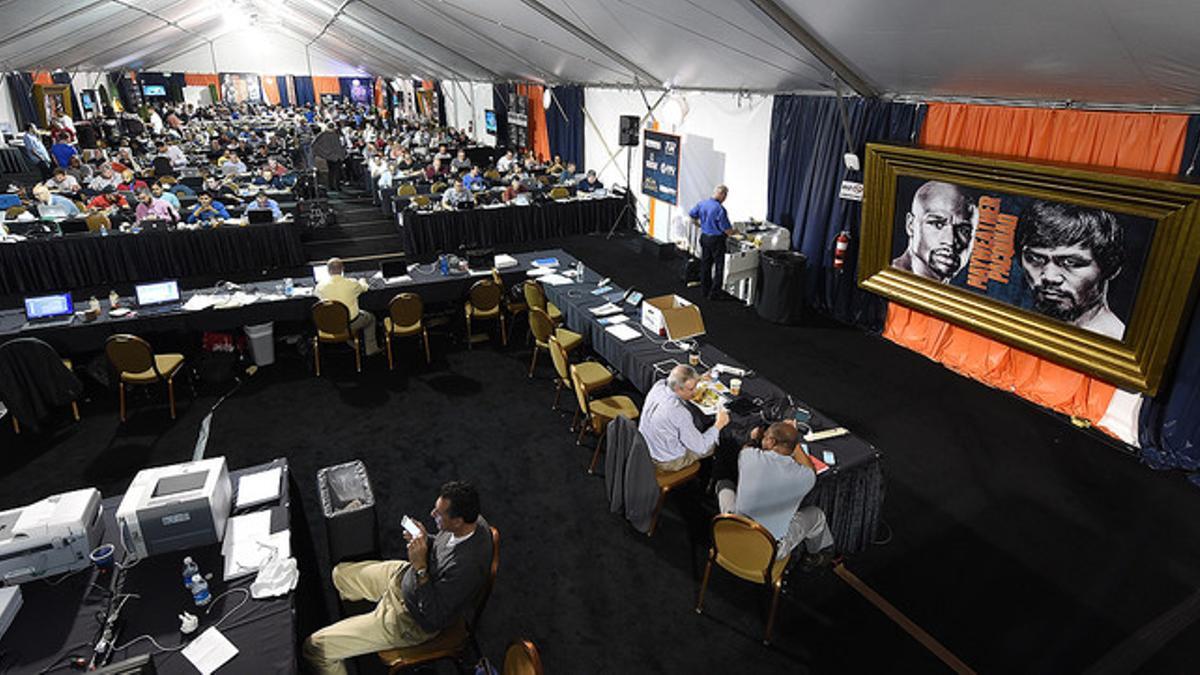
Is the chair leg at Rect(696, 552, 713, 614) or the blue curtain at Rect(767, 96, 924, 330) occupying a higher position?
the blue curtain at Rect(767, 96, 924, 330)

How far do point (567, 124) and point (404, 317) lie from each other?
10512mm

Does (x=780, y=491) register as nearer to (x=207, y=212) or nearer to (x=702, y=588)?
(x=702, y=588)

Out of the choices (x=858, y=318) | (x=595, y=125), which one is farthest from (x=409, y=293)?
(x=595, y=125)

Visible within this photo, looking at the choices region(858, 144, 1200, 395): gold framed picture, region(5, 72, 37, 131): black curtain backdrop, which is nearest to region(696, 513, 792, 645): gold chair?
region(858, 144, 1200, 395): gold framed picture

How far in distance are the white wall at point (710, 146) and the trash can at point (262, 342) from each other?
23.2 feet

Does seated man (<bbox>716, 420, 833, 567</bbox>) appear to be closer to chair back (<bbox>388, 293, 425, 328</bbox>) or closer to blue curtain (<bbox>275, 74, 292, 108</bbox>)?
chair back (<bbox>388, 293, 425, 328</bbox>)

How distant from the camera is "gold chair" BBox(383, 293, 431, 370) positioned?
6.85 m

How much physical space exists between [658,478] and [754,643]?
47.4 inches

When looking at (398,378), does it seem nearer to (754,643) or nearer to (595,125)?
(754,643)

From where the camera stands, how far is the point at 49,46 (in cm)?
1441

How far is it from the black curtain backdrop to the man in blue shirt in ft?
70.7

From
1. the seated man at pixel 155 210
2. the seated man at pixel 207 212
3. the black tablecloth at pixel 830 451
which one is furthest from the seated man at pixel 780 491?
the seated man at pixel 155 210

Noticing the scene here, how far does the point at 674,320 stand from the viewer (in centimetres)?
588

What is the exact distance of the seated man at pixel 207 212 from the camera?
33.1ft
